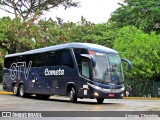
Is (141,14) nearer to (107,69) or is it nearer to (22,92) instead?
(22,92)

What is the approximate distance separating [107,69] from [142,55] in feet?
53.3

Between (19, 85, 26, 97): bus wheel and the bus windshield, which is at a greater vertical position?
the bus windshield

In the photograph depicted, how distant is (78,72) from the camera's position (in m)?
20.7

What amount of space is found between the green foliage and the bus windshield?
556 inches

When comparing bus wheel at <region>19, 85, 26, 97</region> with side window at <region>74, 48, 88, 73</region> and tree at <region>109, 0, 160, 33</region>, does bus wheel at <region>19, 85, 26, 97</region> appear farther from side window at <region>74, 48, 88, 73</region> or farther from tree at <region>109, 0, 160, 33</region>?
tree at <region>109, 0, 160, 33</region>

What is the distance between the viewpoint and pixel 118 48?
37844mm

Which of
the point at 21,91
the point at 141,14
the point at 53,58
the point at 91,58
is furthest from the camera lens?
the point at 141,14

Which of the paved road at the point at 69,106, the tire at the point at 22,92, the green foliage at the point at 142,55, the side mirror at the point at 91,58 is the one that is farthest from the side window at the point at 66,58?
the green foliage at the point at 142,55

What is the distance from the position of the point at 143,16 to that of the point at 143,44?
30.2ft

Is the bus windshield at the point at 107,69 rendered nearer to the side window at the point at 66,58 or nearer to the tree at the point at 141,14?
the side window at the point at 66,58

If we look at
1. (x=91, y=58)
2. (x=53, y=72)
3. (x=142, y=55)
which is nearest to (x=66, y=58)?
(x=53, y=72)

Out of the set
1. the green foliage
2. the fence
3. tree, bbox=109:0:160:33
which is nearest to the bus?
the green foliage

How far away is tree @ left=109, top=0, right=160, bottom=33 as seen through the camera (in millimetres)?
43519

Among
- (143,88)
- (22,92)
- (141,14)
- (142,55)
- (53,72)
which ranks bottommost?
(143,88)
